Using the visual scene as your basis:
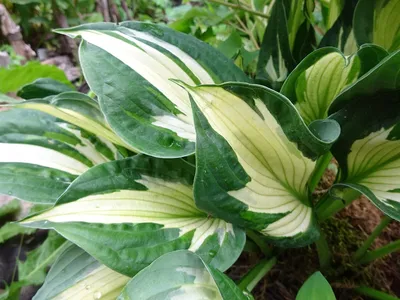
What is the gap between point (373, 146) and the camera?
492 millimetres

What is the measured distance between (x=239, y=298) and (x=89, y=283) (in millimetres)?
216

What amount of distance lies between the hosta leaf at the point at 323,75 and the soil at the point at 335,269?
0.18m

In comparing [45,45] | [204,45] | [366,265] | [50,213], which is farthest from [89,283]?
[45,45]

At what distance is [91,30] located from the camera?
0.50m

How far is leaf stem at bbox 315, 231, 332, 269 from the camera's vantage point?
640 millimetres

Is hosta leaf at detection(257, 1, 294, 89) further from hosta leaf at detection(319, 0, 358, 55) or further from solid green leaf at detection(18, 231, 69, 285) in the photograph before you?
solid green leaf at detection(18, 231, 69, 285)

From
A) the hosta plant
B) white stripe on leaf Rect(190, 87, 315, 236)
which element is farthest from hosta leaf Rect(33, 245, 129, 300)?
white stripe on leaf Rect(190, 87, 315, 236)

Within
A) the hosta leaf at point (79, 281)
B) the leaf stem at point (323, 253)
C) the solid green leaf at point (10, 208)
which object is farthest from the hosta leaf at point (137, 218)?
the solid green leaf at point (10, 208)

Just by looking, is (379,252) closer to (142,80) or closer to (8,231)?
(142,80)

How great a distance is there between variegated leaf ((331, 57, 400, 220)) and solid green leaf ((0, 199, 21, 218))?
697mm

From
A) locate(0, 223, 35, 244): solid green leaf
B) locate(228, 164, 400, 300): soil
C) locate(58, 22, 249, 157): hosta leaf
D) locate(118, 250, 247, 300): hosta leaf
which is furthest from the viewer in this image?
locate(0, 223, 35, 244): solid green leaf

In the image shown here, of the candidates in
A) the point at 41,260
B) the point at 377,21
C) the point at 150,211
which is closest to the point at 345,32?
the point at 377,21

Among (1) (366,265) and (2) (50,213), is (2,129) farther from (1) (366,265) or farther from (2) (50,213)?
(1) (366,265)

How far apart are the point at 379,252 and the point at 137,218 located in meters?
0.42
